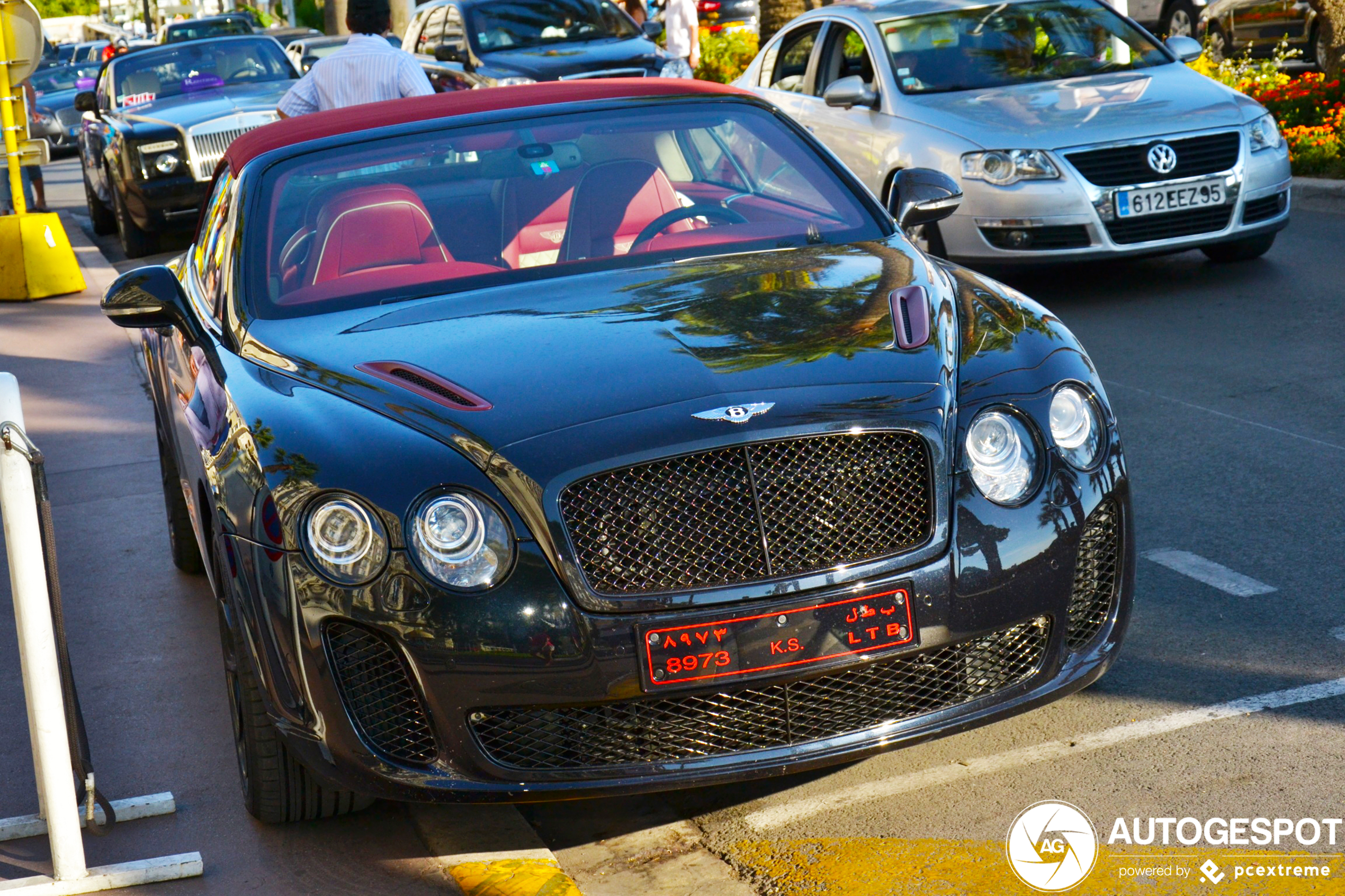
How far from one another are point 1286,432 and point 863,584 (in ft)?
11.0

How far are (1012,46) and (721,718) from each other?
712 cm

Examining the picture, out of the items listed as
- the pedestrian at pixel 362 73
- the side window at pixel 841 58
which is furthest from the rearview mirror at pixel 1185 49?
the pedestrian at pixel 362 73

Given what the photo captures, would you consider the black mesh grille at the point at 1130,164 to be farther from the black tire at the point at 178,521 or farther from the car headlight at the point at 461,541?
the car headlight at the point at 461,541

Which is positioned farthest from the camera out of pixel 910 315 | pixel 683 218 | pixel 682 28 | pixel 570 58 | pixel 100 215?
pixel 682 28

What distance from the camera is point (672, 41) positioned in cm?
1581

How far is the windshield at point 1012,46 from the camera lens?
905 cm

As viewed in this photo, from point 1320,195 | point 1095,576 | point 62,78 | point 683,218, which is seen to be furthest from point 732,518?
point 62,78

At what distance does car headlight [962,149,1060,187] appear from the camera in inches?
312

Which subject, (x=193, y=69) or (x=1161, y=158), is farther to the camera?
(x=193, y=69)

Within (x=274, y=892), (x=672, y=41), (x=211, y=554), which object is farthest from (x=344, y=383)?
(x=672, y=41)

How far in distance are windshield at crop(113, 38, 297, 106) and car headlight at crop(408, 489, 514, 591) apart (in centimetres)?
1167

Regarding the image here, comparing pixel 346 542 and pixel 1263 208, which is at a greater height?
pixel 346 542

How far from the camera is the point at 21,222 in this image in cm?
1117

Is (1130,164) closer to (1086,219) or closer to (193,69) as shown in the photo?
(1086,219)
